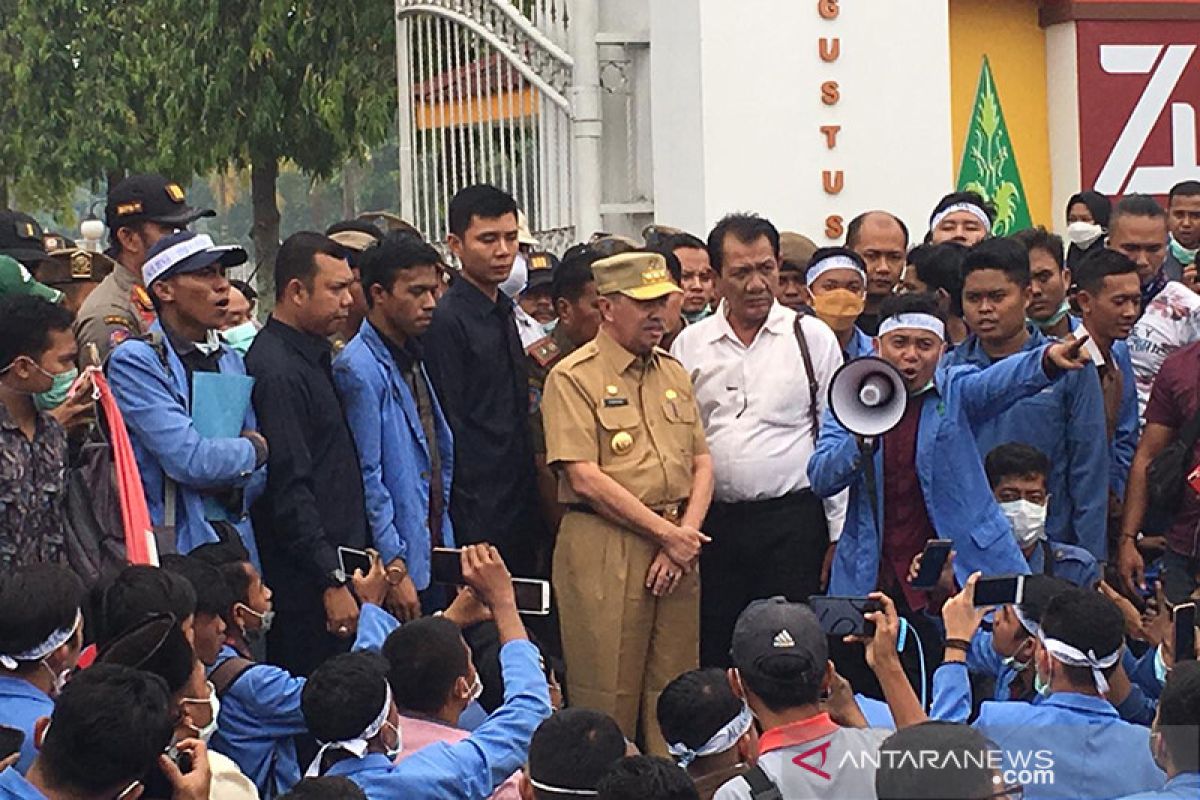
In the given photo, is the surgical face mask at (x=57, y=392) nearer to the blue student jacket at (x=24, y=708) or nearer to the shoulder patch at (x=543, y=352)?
the blue student jacket at (x=24, y=708)

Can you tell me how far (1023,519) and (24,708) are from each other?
144 inches

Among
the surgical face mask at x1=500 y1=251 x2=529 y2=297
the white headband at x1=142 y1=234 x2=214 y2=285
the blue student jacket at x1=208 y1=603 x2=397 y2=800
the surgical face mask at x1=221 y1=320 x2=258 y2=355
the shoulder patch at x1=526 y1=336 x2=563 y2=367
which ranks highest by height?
the white headband at x1=142 y1=234 x2=214 y2=285

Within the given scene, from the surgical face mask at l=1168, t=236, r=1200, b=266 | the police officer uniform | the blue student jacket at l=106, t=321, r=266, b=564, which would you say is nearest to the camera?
the blue student jacket at l=106, t=321, r=266, b=564

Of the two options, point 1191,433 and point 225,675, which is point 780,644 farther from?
point 1191,433

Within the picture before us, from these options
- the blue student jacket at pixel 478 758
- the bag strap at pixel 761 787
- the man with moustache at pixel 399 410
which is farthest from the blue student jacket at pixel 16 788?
the man with moustache at pixel 399 410

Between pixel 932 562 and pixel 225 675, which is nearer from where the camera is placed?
pixel 225 675

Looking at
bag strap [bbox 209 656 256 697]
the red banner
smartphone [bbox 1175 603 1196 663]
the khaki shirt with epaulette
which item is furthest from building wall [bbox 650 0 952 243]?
bag strap [bbox 209 656 256 697]

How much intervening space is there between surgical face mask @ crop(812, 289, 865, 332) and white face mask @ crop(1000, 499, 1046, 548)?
114 cm

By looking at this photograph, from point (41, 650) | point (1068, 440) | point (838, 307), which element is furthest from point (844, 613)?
point (838, 307)

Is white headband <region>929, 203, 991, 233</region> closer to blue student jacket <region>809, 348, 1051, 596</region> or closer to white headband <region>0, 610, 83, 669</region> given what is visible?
blue student jacket <region>809, 348, 1051, 596</region>

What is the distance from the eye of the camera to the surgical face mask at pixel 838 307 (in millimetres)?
8195

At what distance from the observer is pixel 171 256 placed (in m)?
6.76

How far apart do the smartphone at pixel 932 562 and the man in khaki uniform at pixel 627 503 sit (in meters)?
0.93

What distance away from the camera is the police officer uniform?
712cm
